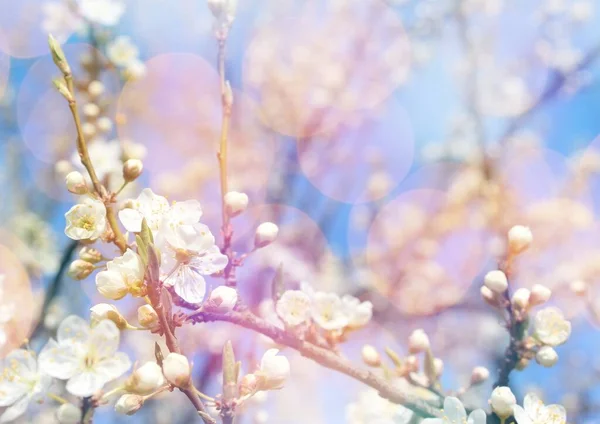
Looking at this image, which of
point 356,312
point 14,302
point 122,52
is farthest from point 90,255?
point 122,52

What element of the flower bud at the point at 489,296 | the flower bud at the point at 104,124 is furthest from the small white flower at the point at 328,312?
the flower bud at the point at 104,124

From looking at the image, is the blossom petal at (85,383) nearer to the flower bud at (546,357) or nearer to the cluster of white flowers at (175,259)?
the cluster of white flowers at (175,259)

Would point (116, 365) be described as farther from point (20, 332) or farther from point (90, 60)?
point (90, 60)

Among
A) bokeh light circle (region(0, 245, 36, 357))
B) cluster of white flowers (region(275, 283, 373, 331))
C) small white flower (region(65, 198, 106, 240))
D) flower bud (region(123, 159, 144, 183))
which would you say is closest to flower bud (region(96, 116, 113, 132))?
bokeh light circle (region(0, 245, 36, 357))

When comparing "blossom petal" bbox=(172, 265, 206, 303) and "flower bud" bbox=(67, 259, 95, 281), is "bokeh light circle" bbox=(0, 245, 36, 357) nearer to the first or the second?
"flower bud" bbox=(67, 259, 95, 281)

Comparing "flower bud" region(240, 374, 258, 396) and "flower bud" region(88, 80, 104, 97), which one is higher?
"flower bud" region(88, 80, 104, 97)

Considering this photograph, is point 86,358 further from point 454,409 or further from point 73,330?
point 454,409

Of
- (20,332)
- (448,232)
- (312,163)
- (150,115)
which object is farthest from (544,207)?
(20,332)
